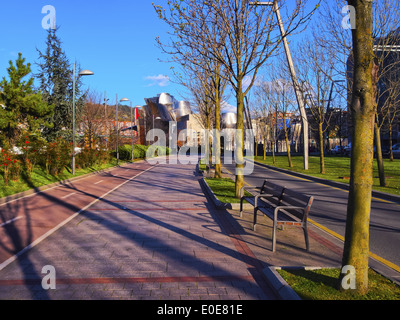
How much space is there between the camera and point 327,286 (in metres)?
4.07

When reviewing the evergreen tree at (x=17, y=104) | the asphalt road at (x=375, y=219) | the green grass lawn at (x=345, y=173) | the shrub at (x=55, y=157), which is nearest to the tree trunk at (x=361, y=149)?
the asphalt road at (x=375, y=219)

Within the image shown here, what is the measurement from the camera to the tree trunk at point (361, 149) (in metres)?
3.91

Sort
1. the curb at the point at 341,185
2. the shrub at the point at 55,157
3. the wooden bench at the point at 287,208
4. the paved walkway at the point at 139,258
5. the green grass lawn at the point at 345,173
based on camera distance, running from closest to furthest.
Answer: the paved walkway at the point at 139,258 → the wooden bench at the point at 287,208 → the curb at the point at 341,185 → the green grass lawn at the point at 345,173 → the shrub at the point at 55,157

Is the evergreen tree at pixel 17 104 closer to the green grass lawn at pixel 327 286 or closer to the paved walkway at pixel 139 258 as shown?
the paved walkway at pixel 139 258

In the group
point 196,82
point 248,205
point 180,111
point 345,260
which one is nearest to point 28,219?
point 248,205

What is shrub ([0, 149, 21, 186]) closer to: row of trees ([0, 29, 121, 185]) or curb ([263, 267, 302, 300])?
row of trees ([0, 29, 121, 185])

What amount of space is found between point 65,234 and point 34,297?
3.24 m

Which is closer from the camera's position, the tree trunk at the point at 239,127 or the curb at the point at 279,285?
the curb at the point at 279,285

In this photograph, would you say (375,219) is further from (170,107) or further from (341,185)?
(170,107)

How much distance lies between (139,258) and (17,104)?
848 inches

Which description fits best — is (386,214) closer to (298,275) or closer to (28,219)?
(298,275)

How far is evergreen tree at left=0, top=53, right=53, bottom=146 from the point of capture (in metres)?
22.7

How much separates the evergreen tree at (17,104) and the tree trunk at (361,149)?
76.0 feet

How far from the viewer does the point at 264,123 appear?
36844 mm
